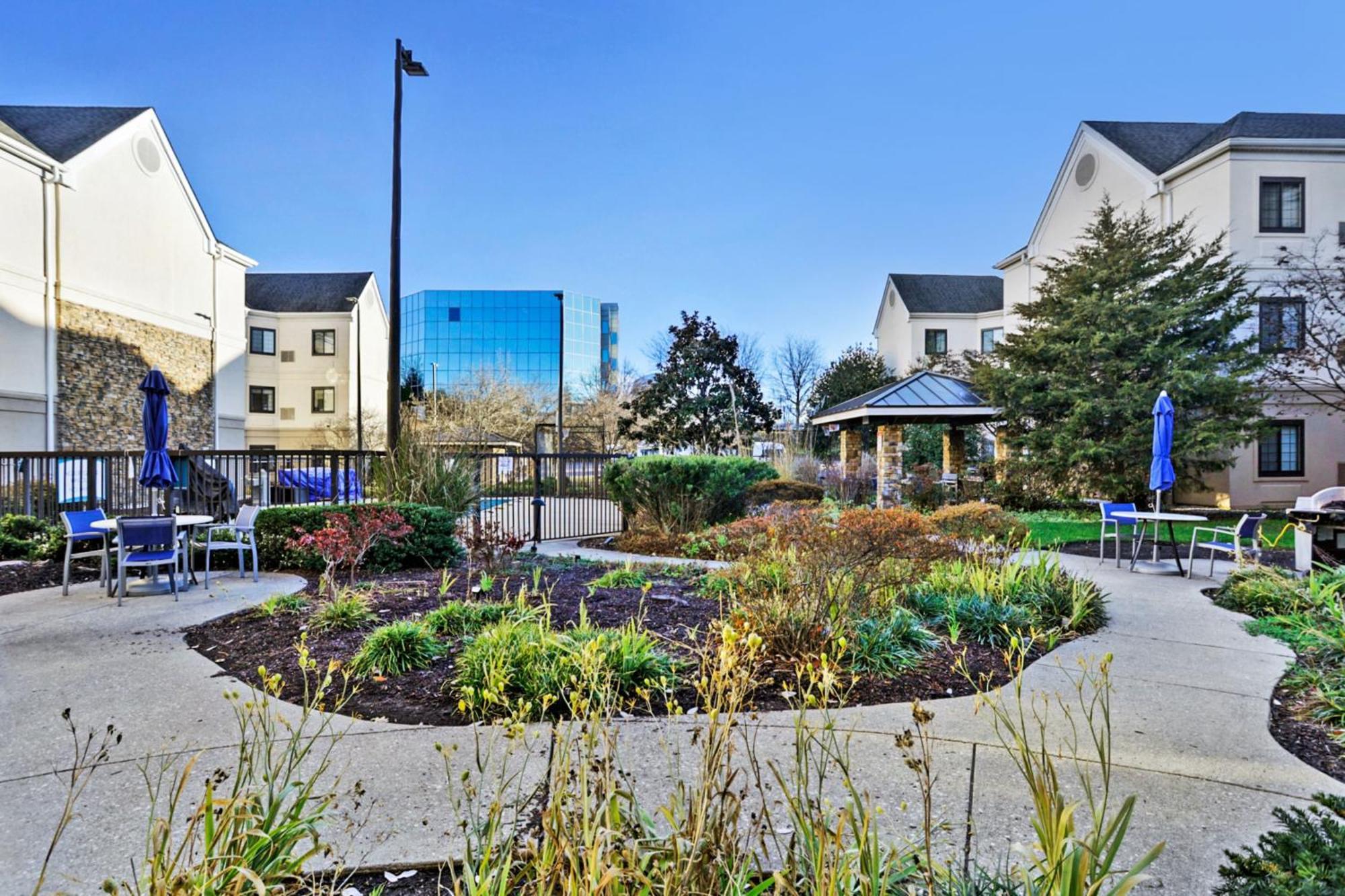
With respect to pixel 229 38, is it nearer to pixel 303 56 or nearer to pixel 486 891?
pixel 303 56

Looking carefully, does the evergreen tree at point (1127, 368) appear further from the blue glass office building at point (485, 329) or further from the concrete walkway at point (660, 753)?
the blue glass office building at point (485, 329)

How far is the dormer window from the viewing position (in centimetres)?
1722

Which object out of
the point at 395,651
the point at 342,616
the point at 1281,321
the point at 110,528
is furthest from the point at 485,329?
the point at 395,651

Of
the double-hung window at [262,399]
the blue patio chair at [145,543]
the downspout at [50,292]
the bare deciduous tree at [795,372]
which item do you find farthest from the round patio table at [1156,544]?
the double-hung window at [262,399]

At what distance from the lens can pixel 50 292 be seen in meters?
16.6

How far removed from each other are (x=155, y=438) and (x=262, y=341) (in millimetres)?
26988

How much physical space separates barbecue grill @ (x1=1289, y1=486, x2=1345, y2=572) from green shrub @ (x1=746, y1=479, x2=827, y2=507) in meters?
6.28

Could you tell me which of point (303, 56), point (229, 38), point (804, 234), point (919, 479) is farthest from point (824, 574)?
point (804, 234)

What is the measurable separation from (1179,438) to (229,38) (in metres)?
20.3

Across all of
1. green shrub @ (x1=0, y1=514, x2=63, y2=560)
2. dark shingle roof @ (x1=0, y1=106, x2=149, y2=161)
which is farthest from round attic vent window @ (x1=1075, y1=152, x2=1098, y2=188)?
dark shingle roof @ (x1=0, y1=106, x2=149, y2=161)

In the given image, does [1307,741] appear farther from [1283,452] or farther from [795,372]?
[795,372]

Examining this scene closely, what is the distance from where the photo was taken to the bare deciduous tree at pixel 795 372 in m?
32.5

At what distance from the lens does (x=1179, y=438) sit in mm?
14305

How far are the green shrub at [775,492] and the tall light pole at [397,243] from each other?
6.11 m
